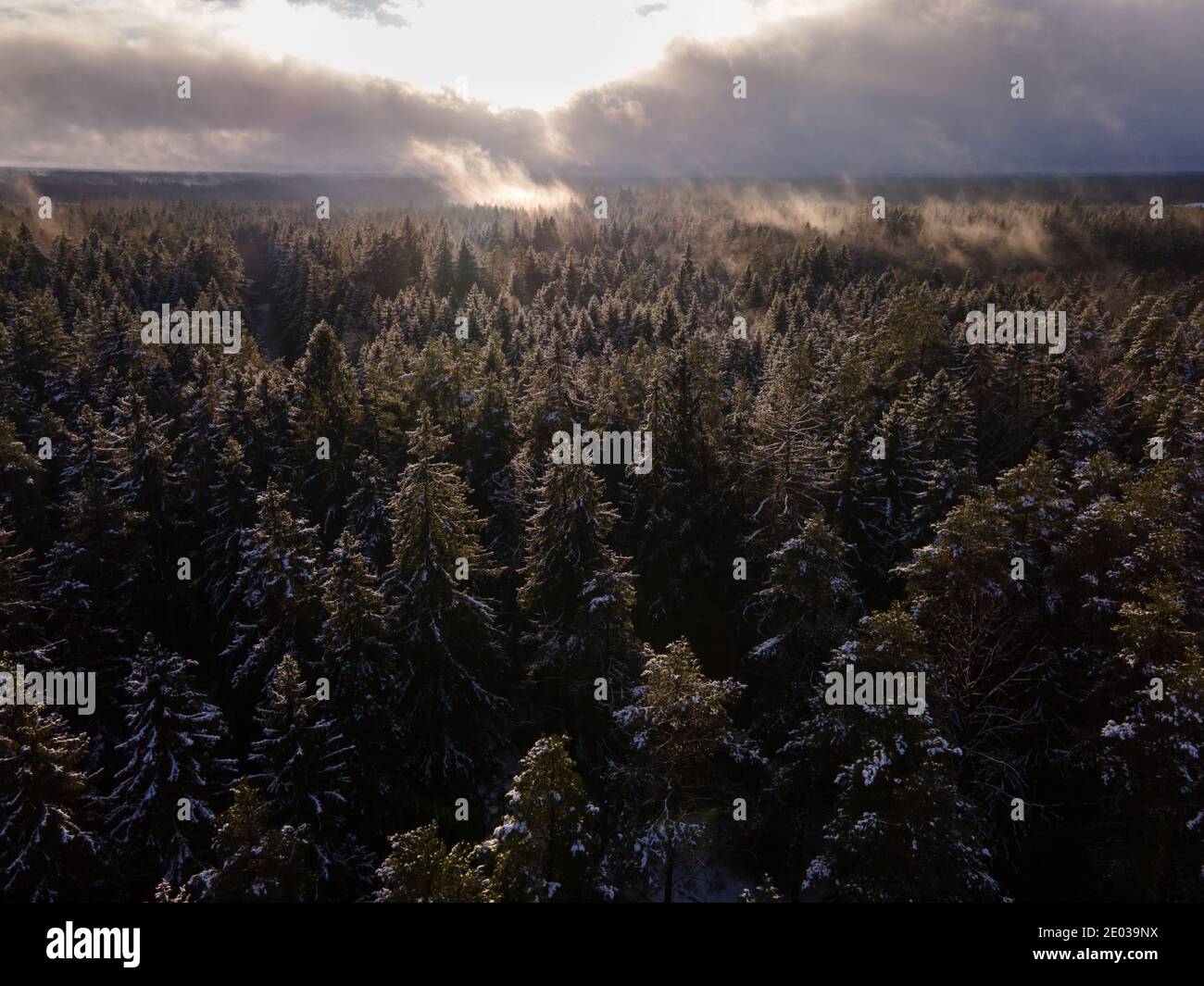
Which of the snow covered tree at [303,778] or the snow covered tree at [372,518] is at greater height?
the snow covered tree at [372,518]

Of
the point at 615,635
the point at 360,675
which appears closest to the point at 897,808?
the point at 615,635

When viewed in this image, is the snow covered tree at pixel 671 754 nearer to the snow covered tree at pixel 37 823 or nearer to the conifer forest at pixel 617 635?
the conifer forest at pixel 617 635

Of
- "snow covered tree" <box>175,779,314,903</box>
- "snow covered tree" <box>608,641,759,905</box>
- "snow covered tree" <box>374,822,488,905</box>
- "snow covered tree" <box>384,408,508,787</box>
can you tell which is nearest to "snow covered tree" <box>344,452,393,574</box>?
"snow covered tree" <box>384,408,508,787</box>

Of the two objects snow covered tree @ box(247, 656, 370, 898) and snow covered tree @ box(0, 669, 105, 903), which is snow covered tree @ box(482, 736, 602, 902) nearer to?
snow covered tree @ box(247, 656, 370, 898)

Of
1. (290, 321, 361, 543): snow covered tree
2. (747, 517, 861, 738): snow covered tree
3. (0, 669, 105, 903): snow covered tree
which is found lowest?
(0, 669, 105, 903): snow covered tree

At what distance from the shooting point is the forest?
1806cm

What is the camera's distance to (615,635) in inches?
993

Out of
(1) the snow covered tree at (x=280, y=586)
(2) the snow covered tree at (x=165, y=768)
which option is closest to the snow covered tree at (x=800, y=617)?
(1) the snow covered tree at (x=280, y=586)

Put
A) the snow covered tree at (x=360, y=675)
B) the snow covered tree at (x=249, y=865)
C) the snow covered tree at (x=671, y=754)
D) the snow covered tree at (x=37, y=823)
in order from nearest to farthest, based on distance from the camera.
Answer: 1. the snow covered tree at (x=249, y=865)
2. the snow covered tree at (x=37, y=823)
3. the snow covered tree at (x=671, y=754)
4. the snow covered tree at (x=360, y=675)

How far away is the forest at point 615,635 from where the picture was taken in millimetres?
18062

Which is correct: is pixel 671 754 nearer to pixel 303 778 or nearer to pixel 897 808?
pixel 897 808
